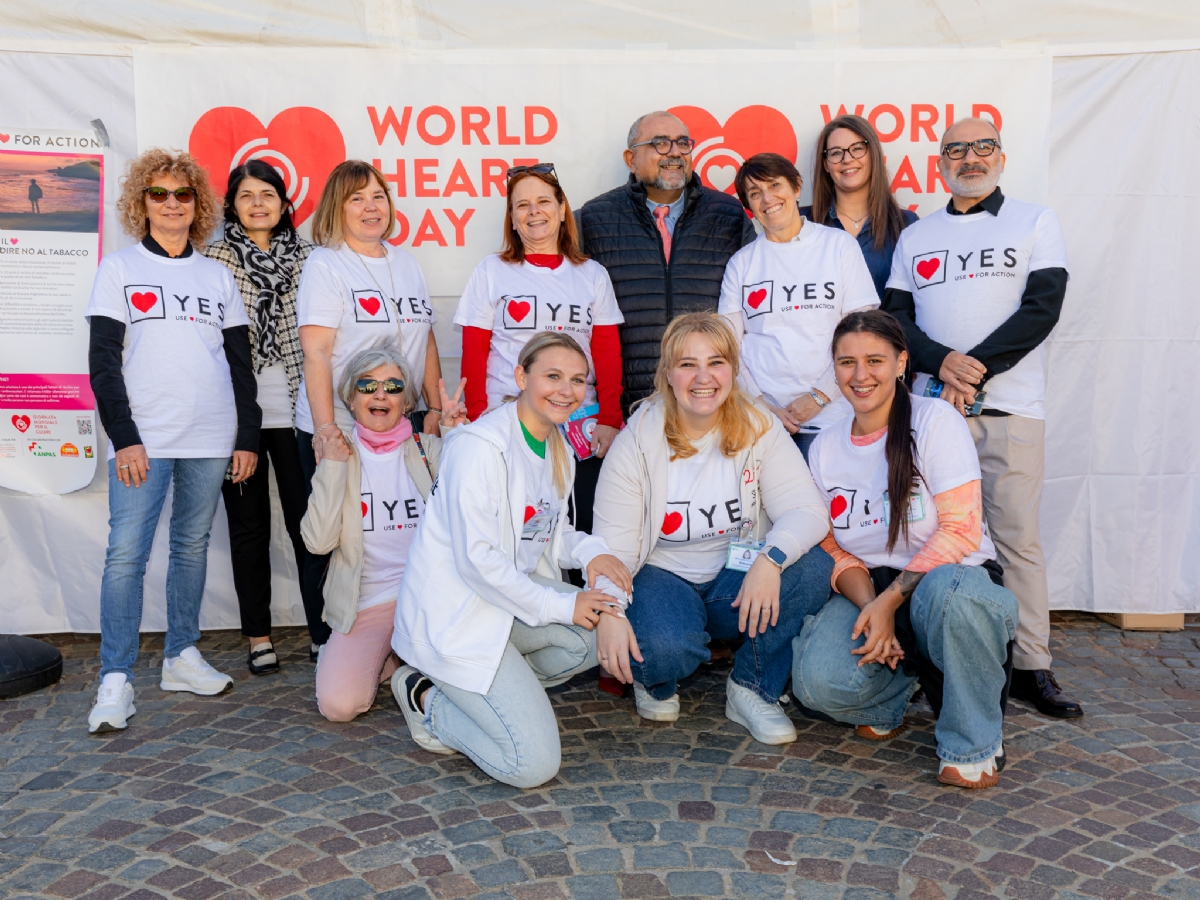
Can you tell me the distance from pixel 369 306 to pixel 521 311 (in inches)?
25.3

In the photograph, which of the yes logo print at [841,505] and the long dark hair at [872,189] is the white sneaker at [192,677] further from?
the long dark hair at [872,189]

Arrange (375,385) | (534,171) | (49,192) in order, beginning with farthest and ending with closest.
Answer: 1. (49,192)
2. (534,171)
3. (375,385)

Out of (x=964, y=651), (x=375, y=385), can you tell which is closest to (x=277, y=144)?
(x=375, y=385)

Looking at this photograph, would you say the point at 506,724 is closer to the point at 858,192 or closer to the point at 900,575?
the point at 900,575

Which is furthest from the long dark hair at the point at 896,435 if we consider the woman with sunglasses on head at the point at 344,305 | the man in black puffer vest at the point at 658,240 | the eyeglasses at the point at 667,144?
the woman with sunglasses on head at the point at 344,305

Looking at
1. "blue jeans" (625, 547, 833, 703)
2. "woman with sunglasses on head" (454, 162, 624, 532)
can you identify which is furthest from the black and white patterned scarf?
"blue jeans" (625, 547, 833, 703)

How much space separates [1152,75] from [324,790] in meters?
4.79

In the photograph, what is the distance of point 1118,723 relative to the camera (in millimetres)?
3689

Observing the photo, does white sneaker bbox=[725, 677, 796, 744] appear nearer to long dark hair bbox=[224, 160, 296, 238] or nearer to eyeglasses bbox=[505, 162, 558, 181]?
eyeglasses bbox=[505, 162, 558, 181]

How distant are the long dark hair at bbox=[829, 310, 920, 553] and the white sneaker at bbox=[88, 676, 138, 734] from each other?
2924 mm

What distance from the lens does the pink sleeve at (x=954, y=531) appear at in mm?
3271

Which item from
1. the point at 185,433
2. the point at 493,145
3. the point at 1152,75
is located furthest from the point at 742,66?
the point at 185,433

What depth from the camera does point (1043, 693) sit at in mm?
3840

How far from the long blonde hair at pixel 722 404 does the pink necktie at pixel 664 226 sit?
0.78 metres
